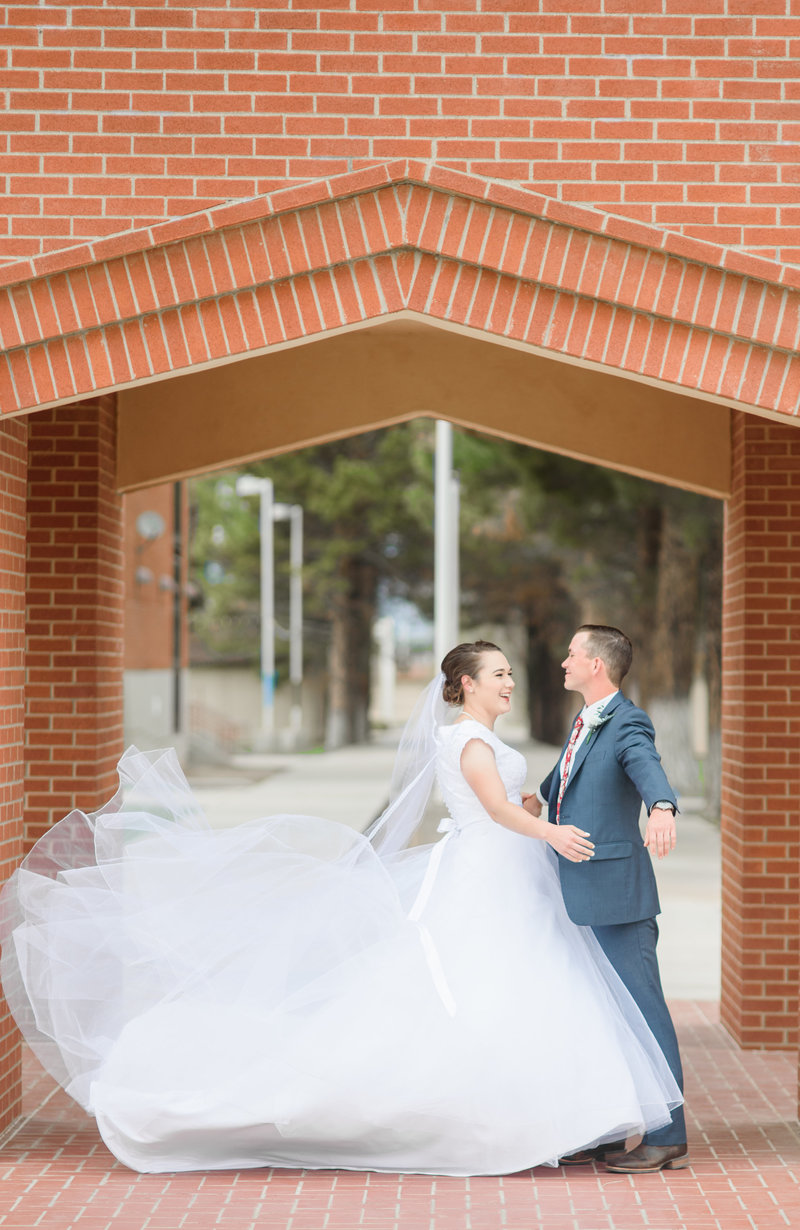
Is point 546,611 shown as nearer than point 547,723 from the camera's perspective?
Yes

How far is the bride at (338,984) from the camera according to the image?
554 cm

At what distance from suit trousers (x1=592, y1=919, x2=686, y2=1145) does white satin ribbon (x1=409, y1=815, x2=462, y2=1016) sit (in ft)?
2.31

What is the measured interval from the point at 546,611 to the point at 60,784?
31.3 m

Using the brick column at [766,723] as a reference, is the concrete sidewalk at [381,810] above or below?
below

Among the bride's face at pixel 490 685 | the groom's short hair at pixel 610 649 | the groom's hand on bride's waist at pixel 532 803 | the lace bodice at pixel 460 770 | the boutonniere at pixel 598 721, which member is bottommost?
the groom's hand on bride's waist at pixel 532 803

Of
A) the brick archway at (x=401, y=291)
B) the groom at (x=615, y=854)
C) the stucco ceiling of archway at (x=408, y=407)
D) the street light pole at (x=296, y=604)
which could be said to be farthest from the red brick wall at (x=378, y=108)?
the street light pole at (x=296, y=604)

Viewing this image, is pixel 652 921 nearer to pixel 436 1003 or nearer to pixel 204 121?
pixel 436 1003

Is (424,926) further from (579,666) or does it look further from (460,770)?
(579,666)

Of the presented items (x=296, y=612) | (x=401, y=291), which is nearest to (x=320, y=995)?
(x=401, y=291)

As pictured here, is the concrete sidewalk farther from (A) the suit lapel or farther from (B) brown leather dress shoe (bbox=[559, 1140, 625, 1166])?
(A) the suit lapel

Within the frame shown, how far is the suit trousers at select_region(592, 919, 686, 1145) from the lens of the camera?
230 inches

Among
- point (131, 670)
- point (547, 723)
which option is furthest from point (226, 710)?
point (131, 670)

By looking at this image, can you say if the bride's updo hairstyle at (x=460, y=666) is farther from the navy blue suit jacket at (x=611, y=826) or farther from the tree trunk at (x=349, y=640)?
the tree trunk at (x=349, y=640)

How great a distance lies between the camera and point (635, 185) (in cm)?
579
